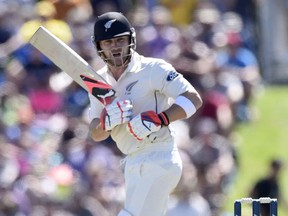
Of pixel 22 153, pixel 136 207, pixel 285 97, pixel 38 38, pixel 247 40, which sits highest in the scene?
pixel 38 38

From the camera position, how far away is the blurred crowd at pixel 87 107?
13328 mm

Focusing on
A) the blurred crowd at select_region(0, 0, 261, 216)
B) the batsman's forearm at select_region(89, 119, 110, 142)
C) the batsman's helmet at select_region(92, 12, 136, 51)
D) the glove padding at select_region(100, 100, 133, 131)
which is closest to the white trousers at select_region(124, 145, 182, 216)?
the batsman's forearm at select_region(89, 119, 110, 142)

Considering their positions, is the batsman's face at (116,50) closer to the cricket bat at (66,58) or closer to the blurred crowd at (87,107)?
the cricket bat at (66,58)

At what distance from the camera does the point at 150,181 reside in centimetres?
816

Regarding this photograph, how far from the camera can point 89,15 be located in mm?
16625

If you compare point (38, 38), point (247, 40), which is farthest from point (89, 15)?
point (38, 38)

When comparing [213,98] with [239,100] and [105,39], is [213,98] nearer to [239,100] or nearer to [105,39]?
[239,100]

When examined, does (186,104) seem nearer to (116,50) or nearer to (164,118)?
(164,118)

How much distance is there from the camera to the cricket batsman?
7918 millimetres

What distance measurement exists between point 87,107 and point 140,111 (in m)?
6.80

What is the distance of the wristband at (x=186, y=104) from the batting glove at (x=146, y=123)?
135mm

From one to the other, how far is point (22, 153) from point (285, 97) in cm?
566

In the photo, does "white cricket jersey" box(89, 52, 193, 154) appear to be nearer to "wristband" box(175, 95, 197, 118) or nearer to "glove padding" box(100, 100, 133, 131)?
"wristband" box(175, 95, 197, 118)

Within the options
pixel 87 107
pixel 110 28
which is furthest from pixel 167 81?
pixel 87 107
